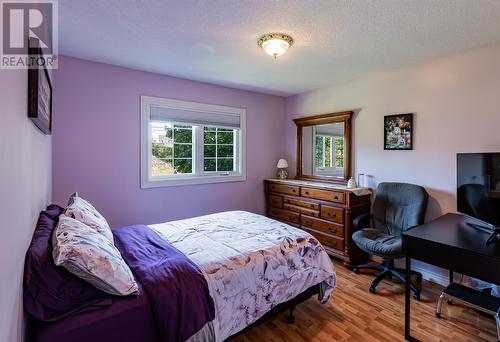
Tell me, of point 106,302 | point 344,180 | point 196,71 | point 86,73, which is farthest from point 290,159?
point 106,302

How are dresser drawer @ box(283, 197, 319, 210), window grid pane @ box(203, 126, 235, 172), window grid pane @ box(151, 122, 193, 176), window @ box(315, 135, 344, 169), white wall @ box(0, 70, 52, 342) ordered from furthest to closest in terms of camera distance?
window grid pane @ box(203, 126, 235, 172)
window @ box(315, 135, 344, 169)
dresser drawer @ box(283, 197, 319, 210)
window grid pane @ box(151, 122, 193, 176)
white wall @ box(0, 70, 52, 342)

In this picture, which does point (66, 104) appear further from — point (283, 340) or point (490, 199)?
point (490, 199)

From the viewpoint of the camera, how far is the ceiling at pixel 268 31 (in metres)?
1.83

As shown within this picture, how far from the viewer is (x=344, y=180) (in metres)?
3.67

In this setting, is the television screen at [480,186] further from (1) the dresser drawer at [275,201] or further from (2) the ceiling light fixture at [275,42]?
(1) the dresser drawer at [275,201]

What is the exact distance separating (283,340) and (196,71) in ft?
9.65

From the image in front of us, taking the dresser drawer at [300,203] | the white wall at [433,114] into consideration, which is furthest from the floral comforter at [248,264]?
the white wall at [433,114]

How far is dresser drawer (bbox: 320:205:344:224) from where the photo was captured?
3209 mm

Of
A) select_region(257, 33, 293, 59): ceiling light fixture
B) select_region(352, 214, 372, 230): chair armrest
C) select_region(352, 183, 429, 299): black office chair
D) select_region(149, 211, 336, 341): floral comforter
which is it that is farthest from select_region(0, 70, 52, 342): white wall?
select_region(352, 214, 372, 230): chair armrest

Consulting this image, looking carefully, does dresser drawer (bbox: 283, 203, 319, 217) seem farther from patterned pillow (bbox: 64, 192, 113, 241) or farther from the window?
patterned pillow (bbox: 64, 192, 113, 241)

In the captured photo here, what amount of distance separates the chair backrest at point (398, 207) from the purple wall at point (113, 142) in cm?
211

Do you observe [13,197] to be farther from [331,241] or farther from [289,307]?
[331,241]

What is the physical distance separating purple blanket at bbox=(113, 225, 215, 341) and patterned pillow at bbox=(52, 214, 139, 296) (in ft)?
0.41

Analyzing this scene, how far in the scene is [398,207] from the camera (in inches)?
116
